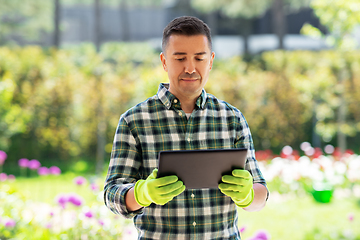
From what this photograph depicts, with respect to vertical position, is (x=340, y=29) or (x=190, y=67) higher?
(x=340, y=29)

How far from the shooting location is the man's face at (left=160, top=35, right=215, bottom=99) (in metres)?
1.12

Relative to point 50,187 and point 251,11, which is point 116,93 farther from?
point 251,11

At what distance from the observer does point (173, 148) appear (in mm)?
1145

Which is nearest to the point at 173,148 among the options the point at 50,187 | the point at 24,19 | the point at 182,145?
the point at 182,145

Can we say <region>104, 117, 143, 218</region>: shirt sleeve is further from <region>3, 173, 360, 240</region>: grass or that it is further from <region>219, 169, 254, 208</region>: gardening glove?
<region>3, 173, 360, 240</region>: grass

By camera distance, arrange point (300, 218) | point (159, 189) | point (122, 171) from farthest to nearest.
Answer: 1. point (300, 218)
2. point (122, 171)
3. point (159, 189)

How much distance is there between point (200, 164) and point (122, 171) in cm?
26

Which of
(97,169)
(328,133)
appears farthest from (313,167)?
(97,169)

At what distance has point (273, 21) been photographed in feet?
21.7

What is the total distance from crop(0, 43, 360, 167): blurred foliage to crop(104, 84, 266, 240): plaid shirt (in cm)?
340

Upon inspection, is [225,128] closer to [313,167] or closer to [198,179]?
[198,179]

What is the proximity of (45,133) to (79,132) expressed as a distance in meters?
0.46

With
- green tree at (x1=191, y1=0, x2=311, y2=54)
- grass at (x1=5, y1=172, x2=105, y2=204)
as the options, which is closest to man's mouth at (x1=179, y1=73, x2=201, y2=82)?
grass at (x1=5, y1=172, x2=105, y2=204)

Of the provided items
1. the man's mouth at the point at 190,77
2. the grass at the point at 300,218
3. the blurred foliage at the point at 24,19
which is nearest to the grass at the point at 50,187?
the grass at the point at 300,218
